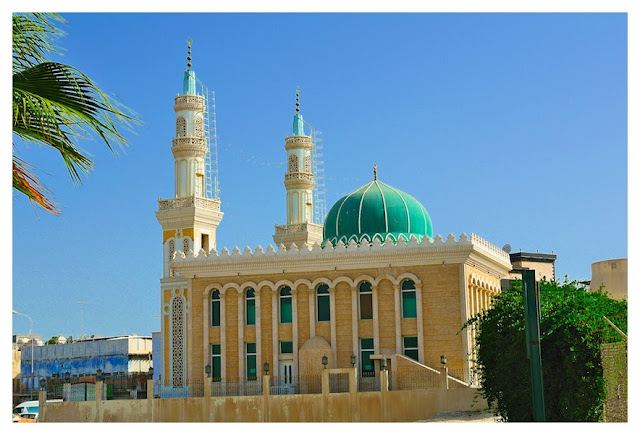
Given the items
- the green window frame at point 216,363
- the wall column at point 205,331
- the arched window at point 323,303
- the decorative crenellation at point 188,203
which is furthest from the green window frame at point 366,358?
the decorative crenellation at point 188,203

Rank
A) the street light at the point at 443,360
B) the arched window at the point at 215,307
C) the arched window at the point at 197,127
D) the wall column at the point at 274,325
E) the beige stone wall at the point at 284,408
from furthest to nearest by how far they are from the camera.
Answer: the arched window at the point at 197,127, the arched window at the point at 215,307, the wall column at the point at 274,325, the street light at the point at 443,360, the beige stone wall at the point at 284,408

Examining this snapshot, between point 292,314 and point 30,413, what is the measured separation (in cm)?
1221

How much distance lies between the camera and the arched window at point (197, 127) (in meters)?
33.0

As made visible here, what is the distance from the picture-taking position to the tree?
1587 cm

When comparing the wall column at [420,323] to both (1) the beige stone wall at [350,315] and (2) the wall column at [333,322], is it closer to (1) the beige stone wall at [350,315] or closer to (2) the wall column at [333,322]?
(1) the beige stone wall at [350,315]

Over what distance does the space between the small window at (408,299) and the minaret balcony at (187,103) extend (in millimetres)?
10566

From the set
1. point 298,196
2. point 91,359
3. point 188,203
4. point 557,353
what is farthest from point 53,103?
point 91,359

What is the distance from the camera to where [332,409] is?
23938 millimetres

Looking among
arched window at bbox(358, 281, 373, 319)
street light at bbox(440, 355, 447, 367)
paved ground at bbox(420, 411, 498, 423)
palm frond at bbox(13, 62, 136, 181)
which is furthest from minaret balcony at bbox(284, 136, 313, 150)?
palm frond at bbox(13, 62, 136, 181)

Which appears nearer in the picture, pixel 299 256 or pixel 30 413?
pixel 299 256

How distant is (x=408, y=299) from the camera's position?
27203mm
